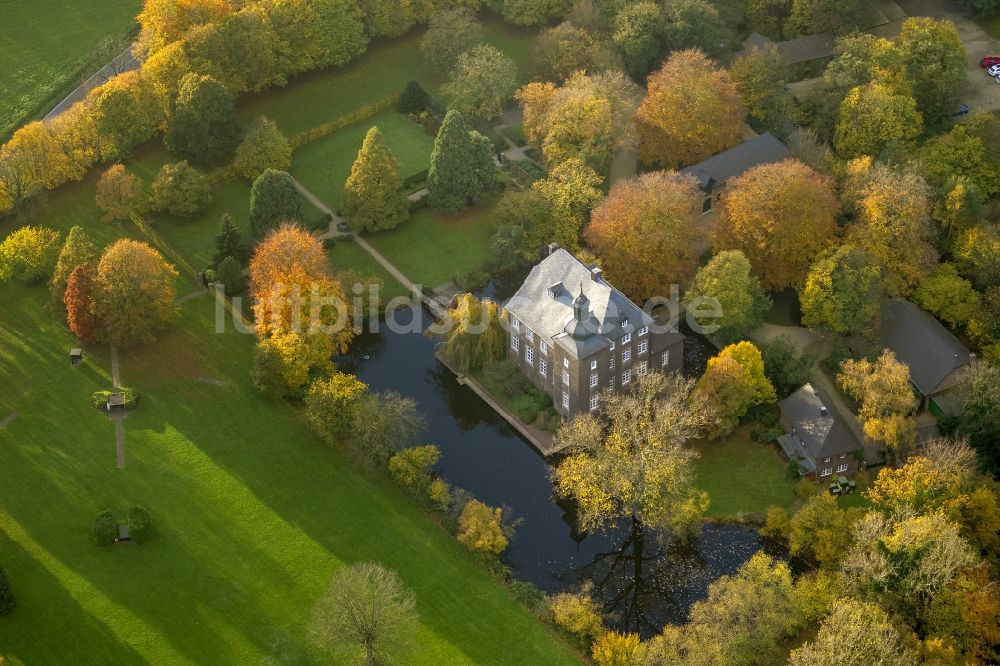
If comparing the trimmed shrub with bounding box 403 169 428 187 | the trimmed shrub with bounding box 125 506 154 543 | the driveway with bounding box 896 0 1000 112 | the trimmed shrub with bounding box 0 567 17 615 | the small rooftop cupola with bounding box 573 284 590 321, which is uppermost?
the trimmed shrub with bounding box 0 567 17 615

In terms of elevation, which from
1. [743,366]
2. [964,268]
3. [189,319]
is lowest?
[964,268]

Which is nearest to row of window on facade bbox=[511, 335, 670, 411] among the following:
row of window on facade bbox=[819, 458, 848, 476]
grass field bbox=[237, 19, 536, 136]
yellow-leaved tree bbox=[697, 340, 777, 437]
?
yellow-leaved tree bbox=[697, 340, 777, 437]

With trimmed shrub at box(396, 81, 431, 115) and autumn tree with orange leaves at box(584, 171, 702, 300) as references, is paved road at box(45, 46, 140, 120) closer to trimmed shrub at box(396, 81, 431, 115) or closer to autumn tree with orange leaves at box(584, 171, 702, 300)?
trimmed shrub at box(396, 81, 431, 115)

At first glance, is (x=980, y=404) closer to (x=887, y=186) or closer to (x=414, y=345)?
(x=887, y=186)

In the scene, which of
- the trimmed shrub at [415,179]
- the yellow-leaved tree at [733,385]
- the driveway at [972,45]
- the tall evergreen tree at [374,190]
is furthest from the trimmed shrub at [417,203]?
the driveway at [972,45]

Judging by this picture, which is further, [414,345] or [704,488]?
[414,345]

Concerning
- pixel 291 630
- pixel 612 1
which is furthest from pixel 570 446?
pixel 612 1

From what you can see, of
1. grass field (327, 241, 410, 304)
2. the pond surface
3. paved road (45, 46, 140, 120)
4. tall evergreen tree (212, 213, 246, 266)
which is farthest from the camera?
paved road (45, 46, 140, 120)
